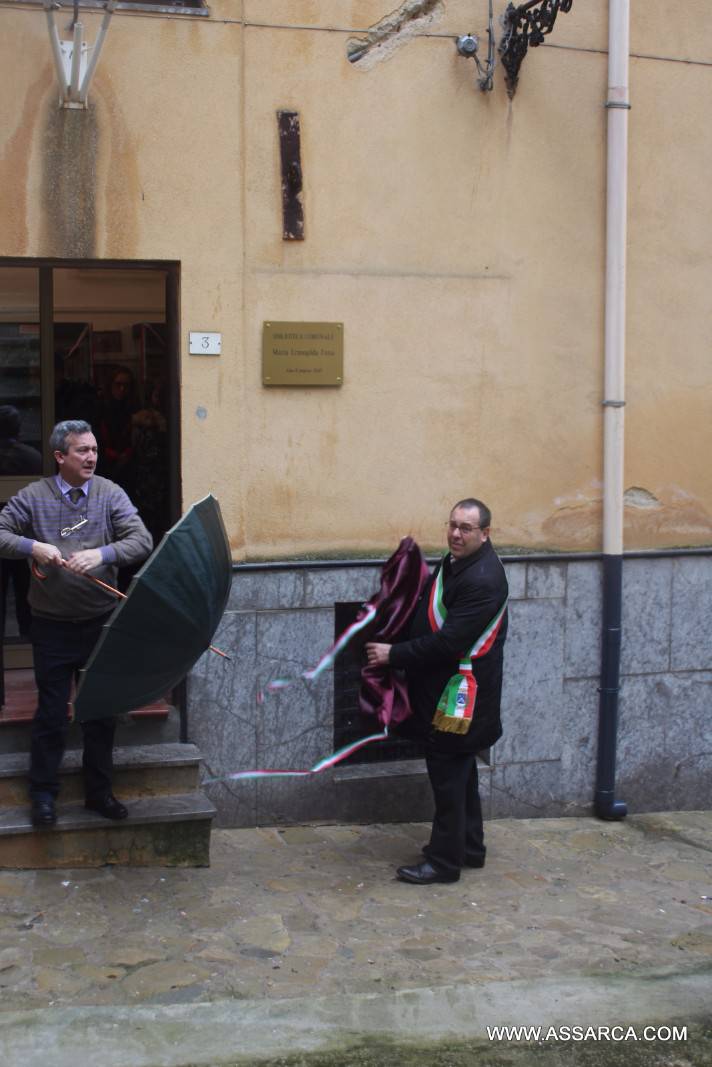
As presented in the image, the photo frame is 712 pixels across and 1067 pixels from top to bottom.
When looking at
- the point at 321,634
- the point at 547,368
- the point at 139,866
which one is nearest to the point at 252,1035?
the point at 139,866

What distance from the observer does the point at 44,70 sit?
5.63 meters

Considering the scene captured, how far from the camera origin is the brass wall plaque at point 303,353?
19.8 ft

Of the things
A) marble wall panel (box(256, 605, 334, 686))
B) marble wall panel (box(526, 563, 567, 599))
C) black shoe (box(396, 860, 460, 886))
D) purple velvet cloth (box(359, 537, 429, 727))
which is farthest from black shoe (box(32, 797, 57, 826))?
marble wall panel (box(526, 563, 567, 599))

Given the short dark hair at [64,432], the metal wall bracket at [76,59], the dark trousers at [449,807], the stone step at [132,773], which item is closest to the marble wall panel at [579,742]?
the dark trousers at [449,807]

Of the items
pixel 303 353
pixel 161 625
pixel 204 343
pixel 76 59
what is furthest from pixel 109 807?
pixel 76 59

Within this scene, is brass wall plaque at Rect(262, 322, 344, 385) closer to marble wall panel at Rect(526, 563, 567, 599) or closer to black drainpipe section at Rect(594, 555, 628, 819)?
marble wall panel at Rect(526, 563, 567, 599)

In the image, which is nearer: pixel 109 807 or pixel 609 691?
pixel 109 807

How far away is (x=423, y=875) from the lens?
18.4 feet

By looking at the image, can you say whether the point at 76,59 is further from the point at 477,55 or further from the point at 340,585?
the point at 340,585

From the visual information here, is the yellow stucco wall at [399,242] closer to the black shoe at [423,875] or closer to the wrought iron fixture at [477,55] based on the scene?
the wrought iron fixture at [477,55]

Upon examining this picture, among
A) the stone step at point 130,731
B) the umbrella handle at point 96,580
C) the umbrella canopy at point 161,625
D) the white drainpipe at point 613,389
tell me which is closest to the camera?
the umbrella canopy at point 161,625

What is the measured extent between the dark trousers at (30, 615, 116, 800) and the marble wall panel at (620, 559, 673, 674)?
2915 mm

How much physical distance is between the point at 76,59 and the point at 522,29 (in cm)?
224

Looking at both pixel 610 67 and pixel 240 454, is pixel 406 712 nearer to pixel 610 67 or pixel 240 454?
pixel 240 454
